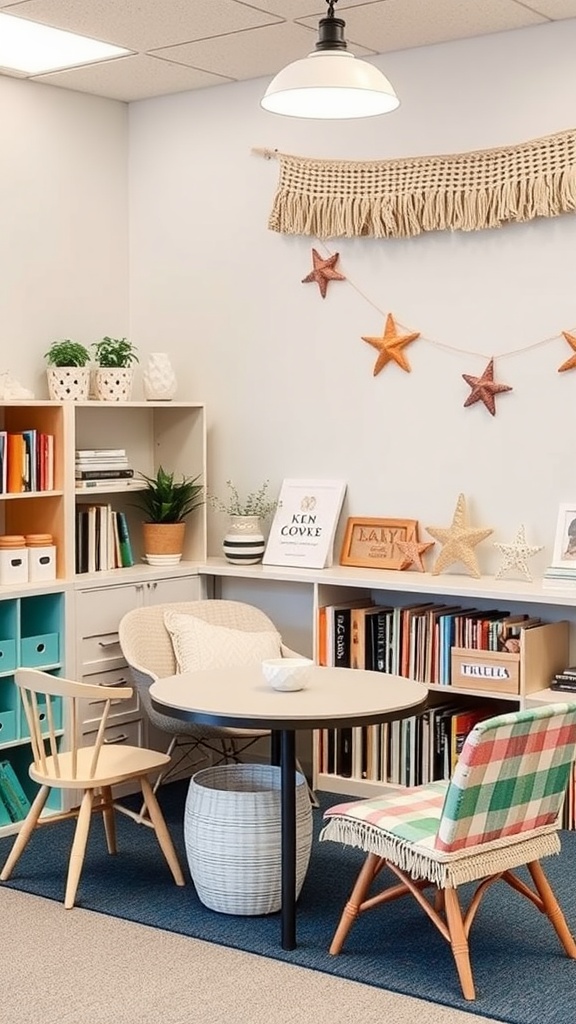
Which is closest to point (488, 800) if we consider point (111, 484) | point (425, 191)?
point (111, 484)

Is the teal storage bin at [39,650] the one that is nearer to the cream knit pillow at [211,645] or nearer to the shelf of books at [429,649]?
the cream knit pillow at [211,645]

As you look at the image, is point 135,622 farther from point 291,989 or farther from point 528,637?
point 291,989

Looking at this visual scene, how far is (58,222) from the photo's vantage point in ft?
18.2

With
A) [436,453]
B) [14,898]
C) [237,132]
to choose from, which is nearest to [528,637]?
[436,453]

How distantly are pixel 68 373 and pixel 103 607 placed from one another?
37.4 inches

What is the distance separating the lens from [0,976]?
349cm

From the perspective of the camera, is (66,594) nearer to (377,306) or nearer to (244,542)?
(244,542)

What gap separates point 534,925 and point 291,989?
0.81m

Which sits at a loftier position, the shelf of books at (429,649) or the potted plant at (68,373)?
the potted plant at (68,373)

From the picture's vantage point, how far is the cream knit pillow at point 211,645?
492 centimetres

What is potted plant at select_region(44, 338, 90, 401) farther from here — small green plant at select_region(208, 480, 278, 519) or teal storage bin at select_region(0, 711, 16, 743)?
teal storage bin at select_region(0, 711, 16, 743)

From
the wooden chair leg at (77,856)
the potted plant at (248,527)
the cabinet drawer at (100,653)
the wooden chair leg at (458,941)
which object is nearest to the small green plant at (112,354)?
the potted plant at (248,527)

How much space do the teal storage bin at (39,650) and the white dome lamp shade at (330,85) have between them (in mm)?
2126

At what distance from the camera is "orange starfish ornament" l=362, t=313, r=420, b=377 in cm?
521
